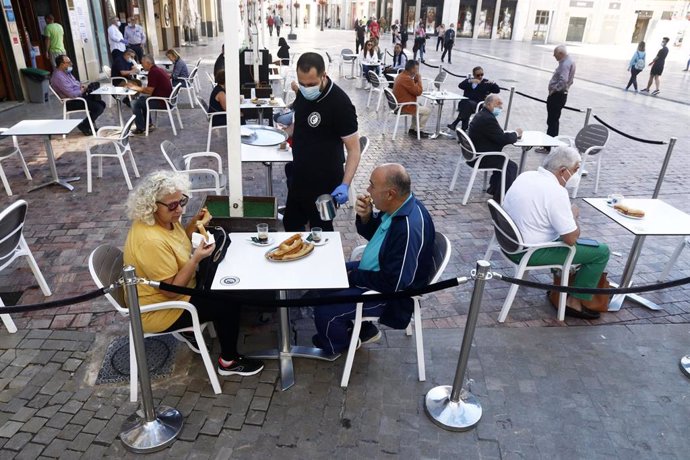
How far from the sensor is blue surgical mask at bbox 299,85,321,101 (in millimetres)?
3641

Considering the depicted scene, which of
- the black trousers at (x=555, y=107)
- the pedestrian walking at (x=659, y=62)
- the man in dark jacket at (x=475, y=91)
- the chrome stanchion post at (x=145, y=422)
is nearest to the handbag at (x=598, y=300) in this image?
the chrome stanchion post at (x=145, y=422)

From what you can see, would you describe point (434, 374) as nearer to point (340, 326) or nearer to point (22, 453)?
point (340, 326)

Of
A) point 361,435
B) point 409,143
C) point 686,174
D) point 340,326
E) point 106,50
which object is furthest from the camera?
point 106,50

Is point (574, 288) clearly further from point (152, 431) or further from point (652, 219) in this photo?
point (152, 431)

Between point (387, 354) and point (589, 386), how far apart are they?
1420 millimetres

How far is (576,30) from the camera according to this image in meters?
40.5

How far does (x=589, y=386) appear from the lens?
3.37 meters

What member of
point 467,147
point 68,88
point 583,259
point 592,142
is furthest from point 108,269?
point 68,88

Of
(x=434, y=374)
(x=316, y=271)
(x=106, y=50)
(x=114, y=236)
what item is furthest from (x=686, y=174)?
(x=106, y=50)

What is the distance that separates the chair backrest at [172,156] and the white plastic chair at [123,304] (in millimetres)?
2143

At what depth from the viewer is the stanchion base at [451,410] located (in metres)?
2.99

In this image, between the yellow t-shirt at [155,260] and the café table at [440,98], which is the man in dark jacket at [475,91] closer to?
the café table at [440,98]

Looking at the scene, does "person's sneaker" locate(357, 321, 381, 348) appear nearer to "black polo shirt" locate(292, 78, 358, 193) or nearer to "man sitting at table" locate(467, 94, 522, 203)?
"black polo shirt" locate(292, 78, 358, 193)

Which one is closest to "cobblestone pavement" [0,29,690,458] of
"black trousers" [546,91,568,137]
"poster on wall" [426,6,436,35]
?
"black trousers" [546,91,568,137]
